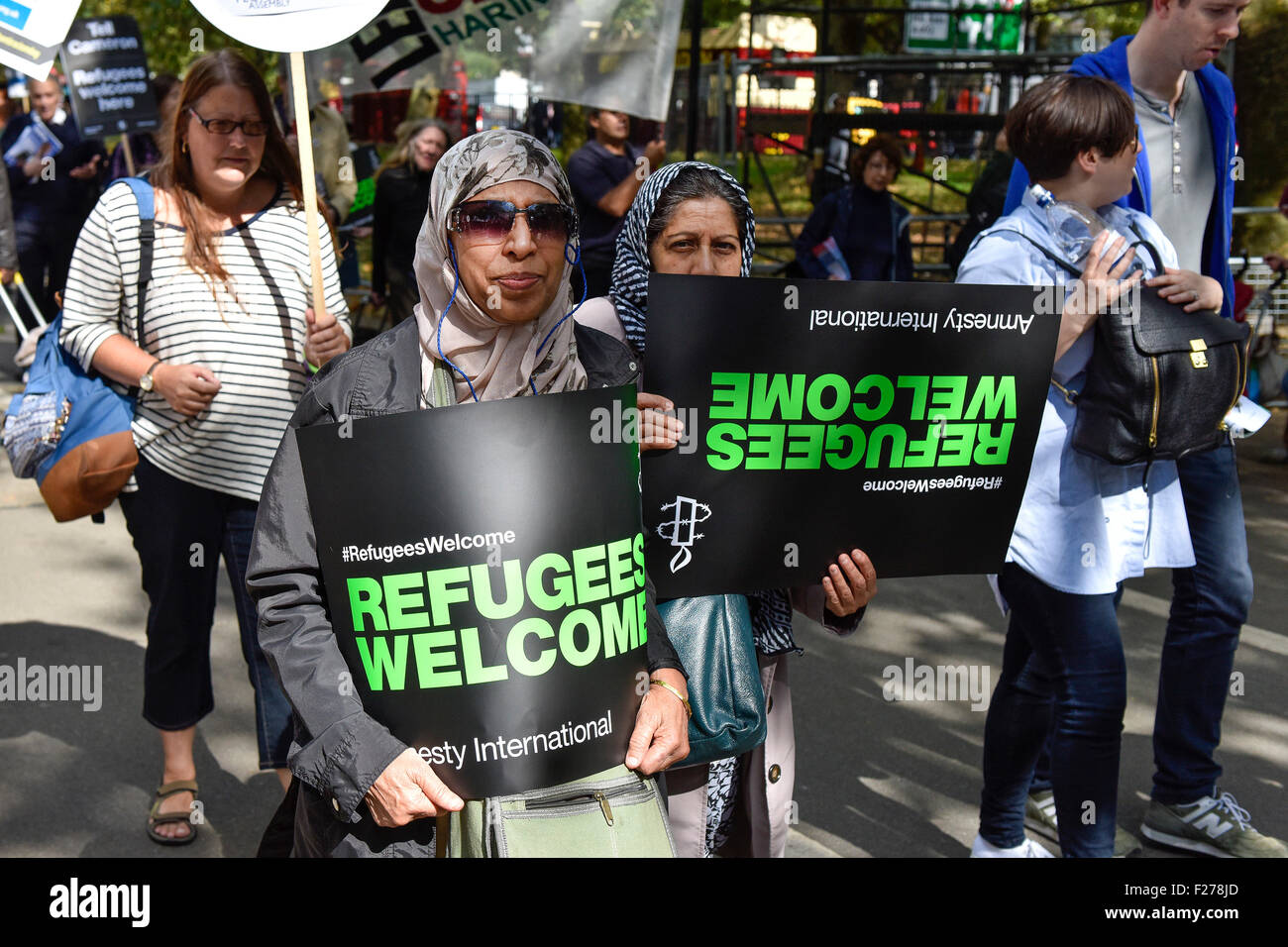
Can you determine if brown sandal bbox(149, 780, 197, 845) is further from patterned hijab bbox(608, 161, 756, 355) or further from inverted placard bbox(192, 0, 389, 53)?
inverted placard bbox(192, 0, 389, 53)

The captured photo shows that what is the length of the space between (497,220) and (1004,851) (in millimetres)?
2332

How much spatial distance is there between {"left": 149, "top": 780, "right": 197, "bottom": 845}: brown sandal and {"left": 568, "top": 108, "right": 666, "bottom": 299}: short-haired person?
139 inches

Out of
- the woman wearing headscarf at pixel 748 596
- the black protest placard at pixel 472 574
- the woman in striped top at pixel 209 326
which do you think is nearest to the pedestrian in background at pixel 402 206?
the woman in striped top at pixel 209 326

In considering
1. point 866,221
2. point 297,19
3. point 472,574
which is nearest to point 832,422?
point 472,574

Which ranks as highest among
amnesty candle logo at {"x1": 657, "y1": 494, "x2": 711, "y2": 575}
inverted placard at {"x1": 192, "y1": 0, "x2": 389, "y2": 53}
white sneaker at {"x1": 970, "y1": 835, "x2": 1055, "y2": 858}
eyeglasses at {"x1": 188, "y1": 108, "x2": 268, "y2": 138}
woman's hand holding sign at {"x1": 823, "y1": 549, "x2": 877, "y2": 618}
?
inverted placard at {"x1": 192, "y1": 0, "x2": 389, "y2": 53}

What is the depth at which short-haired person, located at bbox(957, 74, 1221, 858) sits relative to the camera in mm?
3199

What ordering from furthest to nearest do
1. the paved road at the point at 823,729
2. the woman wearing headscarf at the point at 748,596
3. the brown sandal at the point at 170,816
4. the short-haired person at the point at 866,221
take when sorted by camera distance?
the short-haired person at the point at 866,221, the paved road at the point at 823,729, the brown sandal at the point at 170,816, the woman wearing headscarf at the point at 748,596

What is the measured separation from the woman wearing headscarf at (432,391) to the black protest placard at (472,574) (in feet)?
0.23

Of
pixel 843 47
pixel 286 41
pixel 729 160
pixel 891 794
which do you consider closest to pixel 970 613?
pixel 891 794

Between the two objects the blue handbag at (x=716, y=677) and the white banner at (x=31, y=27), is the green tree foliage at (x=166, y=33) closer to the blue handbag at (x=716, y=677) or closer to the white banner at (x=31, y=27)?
the white banner at (x=31, y=27)

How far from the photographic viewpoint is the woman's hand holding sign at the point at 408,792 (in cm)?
193

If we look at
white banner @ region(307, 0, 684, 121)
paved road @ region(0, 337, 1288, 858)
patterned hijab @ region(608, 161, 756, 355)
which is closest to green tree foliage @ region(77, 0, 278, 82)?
white banner @ region(307, 0, 684, 121)

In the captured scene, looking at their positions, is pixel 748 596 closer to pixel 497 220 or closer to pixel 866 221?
pixel 497 220

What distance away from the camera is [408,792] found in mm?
1926
